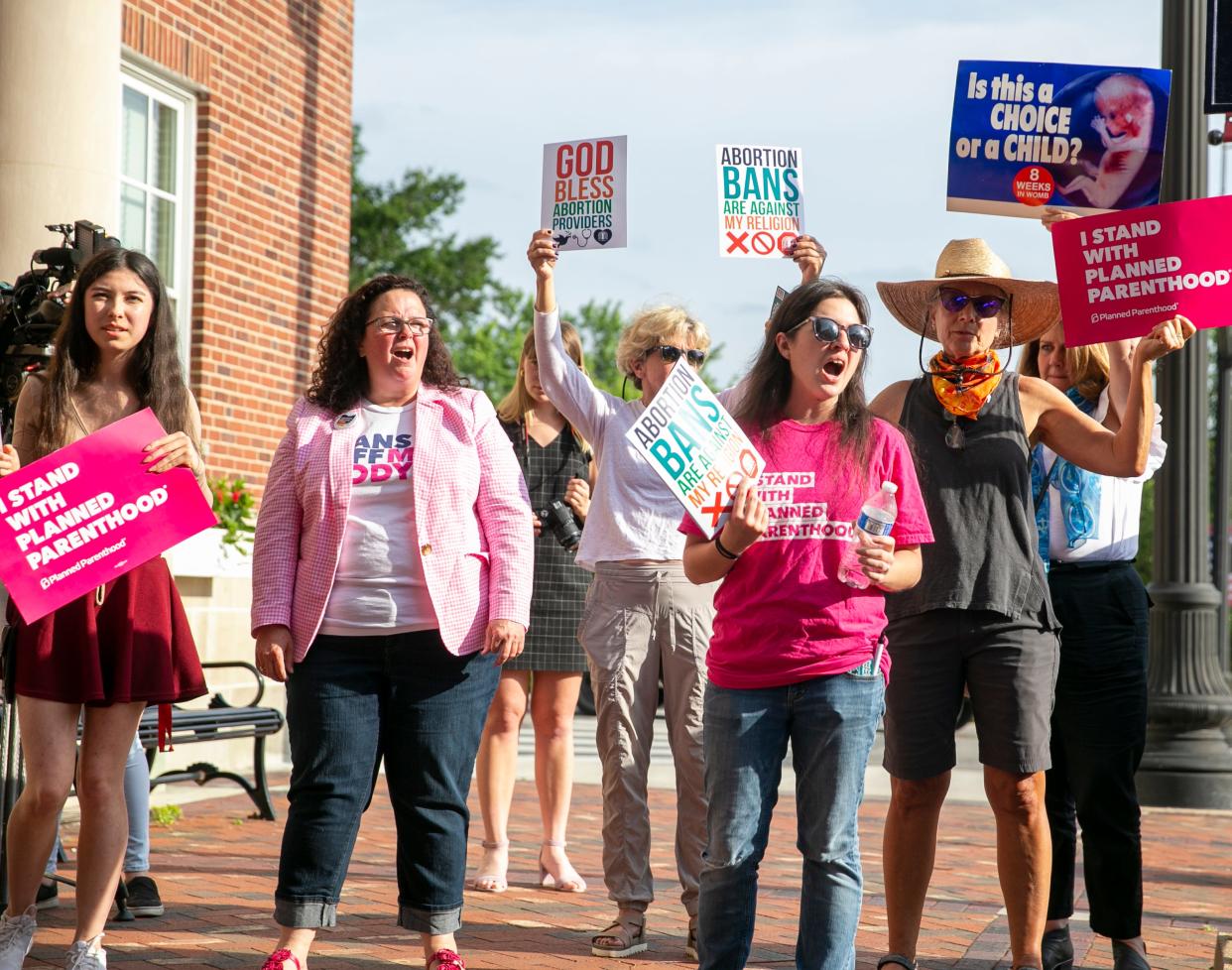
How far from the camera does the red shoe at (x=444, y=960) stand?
4457 mm

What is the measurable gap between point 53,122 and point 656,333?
137 inches

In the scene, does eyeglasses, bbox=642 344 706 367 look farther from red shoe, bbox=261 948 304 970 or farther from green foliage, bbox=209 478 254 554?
green foliage, bbox=209 478 254 554

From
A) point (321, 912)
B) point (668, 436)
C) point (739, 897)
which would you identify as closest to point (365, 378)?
point (668, 436)

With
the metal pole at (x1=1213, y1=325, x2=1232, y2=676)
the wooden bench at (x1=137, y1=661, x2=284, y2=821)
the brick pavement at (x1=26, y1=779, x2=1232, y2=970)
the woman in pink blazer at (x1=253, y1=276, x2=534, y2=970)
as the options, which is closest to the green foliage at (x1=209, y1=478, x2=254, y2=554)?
the wooden bench at (x1=137, y1=661, x2=284, y2=821)

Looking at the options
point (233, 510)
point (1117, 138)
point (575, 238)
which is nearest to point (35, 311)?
point (575, 238)

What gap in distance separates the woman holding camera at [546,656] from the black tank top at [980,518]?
6.90ft

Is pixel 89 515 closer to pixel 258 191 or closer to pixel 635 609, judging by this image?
pixel 635 609

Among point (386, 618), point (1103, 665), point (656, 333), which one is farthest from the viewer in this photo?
point (656, 333)

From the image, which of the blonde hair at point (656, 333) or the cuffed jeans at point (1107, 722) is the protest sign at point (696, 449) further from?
the blonde hair at point (656, 333)

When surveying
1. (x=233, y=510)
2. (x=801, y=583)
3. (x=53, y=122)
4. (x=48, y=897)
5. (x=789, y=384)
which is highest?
(x=53, y=122)

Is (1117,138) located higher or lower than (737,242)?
higher

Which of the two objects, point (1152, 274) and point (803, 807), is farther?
point (1152, 274)

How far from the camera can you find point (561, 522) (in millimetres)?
6707

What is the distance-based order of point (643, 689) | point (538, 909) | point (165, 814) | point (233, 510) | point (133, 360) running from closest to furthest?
point (133, 360)
point (643, 689)
point (538, 909)
point (165, 814)
point (233, 510)
